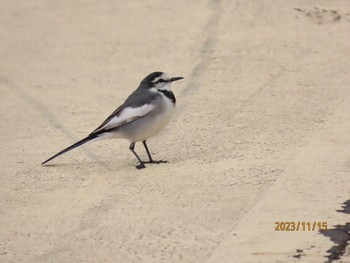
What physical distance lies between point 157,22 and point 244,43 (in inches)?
50.0

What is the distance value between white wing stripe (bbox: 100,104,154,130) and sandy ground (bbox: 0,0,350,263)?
0.37 metres

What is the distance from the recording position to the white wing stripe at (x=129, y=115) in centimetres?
796

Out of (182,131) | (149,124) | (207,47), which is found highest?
(149,124)

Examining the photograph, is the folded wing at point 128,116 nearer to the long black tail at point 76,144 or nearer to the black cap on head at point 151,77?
the long black tail at point 76,144

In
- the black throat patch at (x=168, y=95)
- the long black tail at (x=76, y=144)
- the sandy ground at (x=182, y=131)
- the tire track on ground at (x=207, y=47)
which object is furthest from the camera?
the tire track on ground at (x=207, y=47)

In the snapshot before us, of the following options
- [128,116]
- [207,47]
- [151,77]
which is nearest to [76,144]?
[128,116]

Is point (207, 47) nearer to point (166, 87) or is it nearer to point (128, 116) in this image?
point (166, 87)

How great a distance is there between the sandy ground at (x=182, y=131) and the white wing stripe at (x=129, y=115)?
→ 369 mm

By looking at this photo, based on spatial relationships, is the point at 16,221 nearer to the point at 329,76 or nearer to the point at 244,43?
the point at 329,76

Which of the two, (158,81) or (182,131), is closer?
(158,81)

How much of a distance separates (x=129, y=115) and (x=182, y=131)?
971 millimetres

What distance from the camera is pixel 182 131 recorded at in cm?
884

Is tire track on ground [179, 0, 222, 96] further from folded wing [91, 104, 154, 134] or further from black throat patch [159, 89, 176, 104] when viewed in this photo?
folded wing [91, 104, 154, 134]

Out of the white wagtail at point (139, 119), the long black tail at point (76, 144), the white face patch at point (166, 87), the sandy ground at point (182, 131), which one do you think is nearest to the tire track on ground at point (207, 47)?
the sandy ground at point (182, 131)
